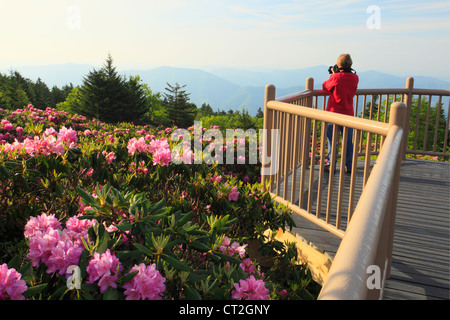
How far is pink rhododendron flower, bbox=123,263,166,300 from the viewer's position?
1638 millimetres

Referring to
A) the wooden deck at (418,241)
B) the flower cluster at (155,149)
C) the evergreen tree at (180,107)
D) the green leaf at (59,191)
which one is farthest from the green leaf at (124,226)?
the evergreen tree at (180,107)

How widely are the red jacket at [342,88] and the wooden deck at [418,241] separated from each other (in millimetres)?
1629

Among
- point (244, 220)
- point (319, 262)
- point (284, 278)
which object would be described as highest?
point (244, 220)

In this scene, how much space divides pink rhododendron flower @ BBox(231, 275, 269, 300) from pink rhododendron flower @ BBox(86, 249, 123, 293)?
61cm

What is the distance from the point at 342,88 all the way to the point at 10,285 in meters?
5.34

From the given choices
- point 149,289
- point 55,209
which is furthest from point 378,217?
point 55,209

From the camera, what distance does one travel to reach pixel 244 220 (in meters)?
3.85

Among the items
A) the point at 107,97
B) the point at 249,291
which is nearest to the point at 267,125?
the point at 249,291

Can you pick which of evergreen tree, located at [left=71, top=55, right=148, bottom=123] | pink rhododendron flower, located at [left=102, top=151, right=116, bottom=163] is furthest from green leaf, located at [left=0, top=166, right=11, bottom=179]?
evergreen tree, located at [left=71, top=55, right=148, bottom=123]

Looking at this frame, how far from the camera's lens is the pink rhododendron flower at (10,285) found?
1.52 meters

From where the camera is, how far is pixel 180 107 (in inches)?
2293
